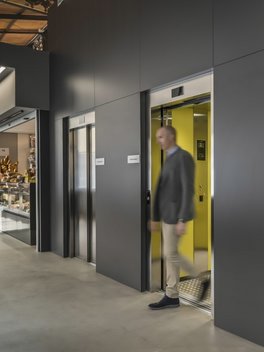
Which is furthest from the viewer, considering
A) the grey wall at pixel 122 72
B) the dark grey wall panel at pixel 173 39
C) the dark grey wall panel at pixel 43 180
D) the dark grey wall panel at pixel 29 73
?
the dark grey wall panel at pixel 43 180

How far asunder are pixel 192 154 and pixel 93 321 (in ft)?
7.40

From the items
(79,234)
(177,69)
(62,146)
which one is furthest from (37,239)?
(177,69)

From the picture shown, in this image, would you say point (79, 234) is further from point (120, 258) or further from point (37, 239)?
point (120, 258)

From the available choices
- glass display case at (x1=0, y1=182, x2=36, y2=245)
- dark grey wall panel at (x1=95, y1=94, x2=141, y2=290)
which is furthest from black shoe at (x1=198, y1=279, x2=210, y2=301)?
glass display case at (x1=0, y1=182, x2=36, y2=245)

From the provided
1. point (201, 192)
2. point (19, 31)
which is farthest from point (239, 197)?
point (19, 31)

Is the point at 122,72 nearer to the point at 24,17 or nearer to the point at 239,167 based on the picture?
the point at 239,167

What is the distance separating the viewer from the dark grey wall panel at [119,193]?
4566mm

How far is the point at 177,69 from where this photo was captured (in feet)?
12.8

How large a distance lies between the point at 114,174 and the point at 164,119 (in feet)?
3.20

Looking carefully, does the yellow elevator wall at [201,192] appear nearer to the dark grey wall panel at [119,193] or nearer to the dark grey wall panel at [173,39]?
the dark grey wall panel at [119,193]

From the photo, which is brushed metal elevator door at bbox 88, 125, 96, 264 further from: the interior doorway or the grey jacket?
the grey jacket

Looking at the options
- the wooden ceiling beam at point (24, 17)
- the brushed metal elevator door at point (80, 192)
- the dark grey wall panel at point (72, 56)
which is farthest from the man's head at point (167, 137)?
the wooden ceiling beam at point (24, 17)

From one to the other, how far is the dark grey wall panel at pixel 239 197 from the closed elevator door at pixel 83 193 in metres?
2.92

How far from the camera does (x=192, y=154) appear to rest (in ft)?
15.8
